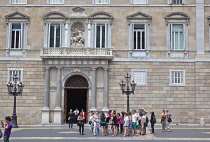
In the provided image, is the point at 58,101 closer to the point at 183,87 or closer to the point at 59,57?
the point at 59,57

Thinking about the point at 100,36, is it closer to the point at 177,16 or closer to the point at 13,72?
the point at 177,16

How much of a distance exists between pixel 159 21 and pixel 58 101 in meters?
13.2

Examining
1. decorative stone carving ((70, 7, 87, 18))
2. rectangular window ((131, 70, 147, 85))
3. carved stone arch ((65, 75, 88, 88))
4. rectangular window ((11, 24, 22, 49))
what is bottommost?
carved stone arch ((65, 75, 88, 88))

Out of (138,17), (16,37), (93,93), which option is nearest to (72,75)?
(93,93)

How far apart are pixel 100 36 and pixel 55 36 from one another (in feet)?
15.3

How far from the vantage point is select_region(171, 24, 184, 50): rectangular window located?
36.8 m

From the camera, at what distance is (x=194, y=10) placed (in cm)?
3688

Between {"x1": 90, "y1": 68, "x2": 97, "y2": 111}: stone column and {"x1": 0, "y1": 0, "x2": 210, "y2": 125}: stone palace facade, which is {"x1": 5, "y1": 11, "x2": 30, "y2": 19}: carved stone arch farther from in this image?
{"x1": 90, "y1": 68, "x2": 97, "y2": 111}: stone column

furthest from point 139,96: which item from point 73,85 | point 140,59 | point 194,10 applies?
point 194,10

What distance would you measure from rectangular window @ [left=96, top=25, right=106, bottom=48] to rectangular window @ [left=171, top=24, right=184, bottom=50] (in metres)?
7.12

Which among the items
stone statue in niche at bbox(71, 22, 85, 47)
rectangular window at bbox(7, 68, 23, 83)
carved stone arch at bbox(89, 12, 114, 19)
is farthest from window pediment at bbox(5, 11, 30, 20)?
carved stone arch at bbox(89, 12, 114, 19)

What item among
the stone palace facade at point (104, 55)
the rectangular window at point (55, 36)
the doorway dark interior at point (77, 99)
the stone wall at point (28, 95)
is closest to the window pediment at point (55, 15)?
the stone palace facade at point (104, 55)

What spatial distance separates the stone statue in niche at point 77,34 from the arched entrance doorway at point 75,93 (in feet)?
11.2

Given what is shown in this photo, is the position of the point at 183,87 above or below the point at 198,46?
below
